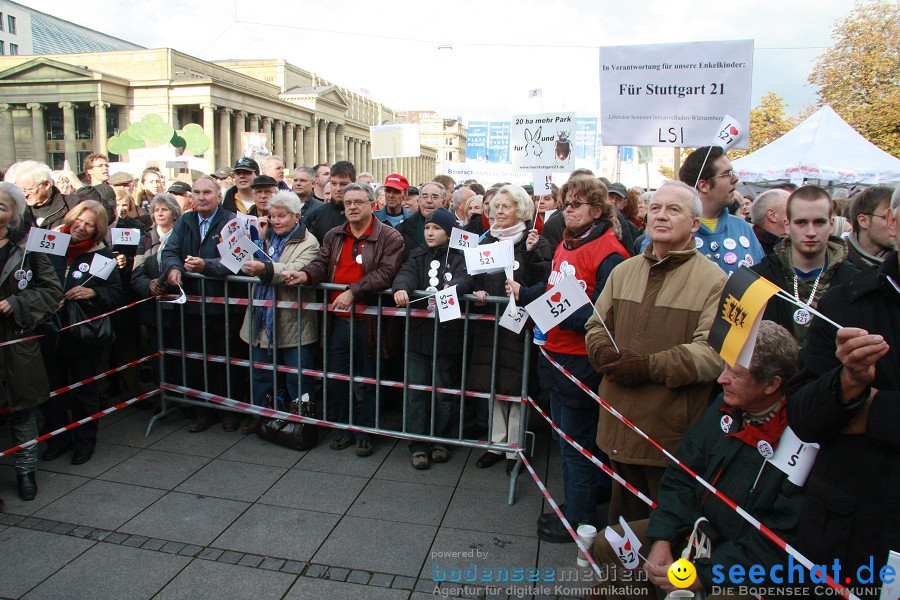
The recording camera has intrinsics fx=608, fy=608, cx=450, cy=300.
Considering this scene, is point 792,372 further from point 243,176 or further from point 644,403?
point 243,176

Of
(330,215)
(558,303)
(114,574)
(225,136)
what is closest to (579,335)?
(558,303)

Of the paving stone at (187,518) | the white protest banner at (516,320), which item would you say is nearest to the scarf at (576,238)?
the white protest banner at (516,320)

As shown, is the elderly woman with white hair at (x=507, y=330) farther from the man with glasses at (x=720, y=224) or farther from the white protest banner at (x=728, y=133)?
the white protest banner at (x=728, y=133)

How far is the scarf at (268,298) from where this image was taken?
559cm

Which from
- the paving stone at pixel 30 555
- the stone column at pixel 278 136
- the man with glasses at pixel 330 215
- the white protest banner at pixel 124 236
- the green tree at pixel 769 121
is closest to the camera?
the paving stone at pixel 30 555

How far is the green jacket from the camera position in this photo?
239 centimetres

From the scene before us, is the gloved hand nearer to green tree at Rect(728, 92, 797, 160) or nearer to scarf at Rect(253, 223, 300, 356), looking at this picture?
scarf at Rect(253, 223, 300, 356)

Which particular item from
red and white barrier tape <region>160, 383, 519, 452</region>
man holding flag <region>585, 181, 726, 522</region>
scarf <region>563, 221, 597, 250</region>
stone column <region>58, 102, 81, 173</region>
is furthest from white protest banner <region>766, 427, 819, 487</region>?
stone column <region>58, 102, 81, 173</region>

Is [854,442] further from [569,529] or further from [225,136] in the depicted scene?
[225,136]

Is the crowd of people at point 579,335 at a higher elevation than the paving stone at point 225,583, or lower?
higher

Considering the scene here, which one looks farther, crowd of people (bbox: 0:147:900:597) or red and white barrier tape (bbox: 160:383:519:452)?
red and white barrier tape (bbox: 160:383:519:452)

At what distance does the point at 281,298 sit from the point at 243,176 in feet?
7.32

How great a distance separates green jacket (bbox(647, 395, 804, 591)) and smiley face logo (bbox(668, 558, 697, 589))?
0.23 ft

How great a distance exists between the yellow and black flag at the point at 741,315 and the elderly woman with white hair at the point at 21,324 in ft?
15.2
